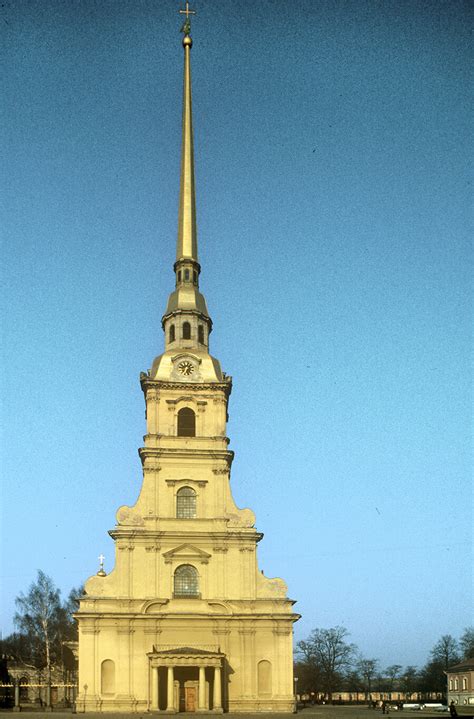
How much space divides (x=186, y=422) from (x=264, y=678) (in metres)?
16.0

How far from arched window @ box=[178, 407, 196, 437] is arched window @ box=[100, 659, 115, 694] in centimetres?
1426

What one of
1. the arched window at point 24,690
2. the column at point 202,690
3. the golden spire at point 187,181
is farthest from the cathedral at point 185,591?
the arched window at point 24,690

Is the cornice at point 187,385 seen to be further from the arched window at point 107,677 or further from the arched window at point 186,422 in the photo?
the arched window at point 107,677

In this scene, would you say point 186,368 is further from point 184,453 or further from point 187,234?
point 187,234

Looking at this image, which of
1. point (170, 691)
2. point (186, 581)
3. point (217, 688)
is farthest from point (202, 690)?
point (186, 581)

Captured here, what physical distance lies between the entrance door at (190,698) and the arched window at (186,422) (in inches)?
592

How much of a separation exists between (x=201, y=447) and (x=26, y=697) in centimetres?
3141

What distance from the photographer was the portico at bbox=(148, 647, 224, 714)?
4478 cm

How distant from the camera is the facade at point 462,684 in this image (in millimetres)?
76000

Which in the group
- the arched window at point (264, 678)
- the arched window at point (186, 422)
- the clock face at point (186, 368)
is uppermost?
the clock face at point (186, 368)

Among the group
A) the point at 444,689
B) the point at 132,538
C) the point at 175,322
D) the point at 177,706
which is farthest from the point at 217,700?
the point at 444,689

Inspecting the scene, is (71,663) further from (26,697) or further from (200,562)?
(200,562)

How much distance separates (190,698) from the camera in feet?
151

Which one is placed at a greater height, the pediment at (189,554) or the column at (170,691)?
the pediment at (189,554)
